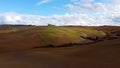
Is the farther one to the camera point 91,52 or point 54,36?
point 54,36

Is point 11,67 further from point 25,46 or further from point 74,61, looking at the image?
point 25,46

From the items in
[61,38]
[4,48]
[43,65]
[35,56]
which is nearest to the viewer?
[43,65]

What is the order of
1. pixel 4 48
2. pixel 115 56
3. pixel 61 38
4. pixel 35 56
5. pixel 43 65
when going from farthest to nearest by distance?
pixel 61 38
pixel 4 48
pixel 35 56
pixel 115 56
pixel 43 65

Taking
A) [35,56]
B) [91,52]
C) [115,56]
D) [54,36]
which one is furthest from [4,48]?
[115,56]

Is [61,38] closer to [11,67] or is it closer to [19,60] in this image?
[19,60]

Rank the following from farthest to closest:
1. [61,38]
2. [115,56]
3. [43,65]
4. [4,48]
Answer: [61,38] → [4,48] → [115,56] → [43,65]

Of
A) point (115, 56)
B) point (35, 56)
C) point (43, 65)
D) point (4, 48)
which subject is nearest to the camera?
point (43, 65)

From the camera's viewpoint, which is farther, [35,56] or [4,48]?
[4,48]

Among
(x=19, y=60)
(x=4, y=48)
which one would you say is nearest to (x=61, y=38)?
(x=4, y=48)
